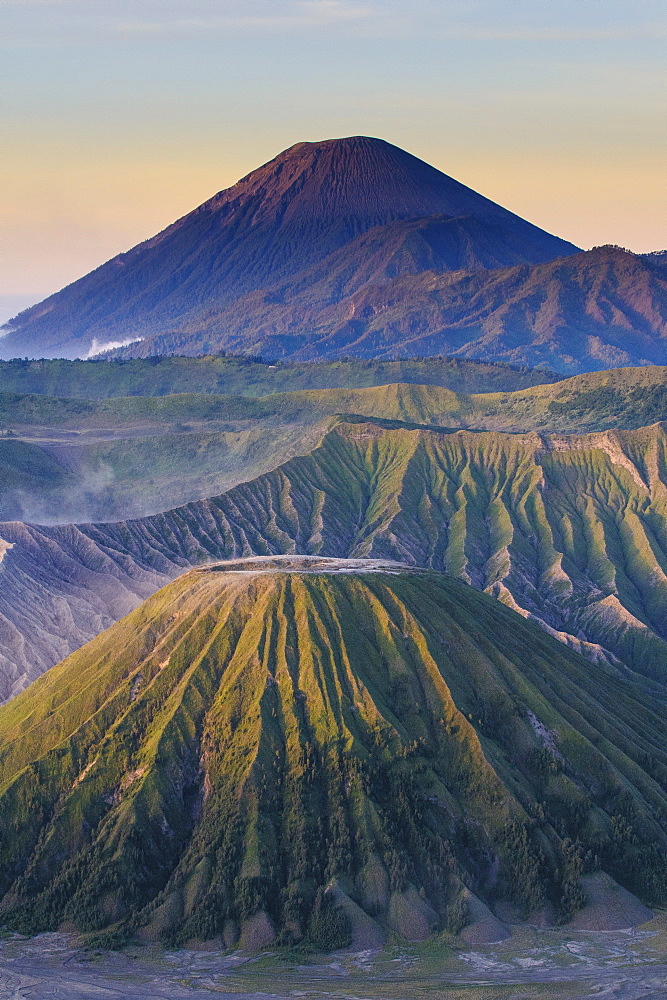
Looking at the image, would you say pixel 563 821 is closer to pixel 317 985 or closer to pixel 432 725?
pixel 432 725

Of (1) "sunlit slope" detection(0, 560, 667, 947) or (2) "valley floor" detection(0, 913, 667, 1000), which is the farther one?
(1) "sunlit slope" detection(0, 560, 667, 947)

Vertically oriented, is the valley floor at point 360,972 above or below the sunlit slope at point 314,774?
below

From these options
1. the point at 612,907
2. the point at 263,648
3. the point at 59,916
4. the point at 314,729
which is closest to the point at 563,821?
the point at 612,907

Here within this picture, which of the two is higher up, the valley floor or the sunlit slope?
the sunlit slope

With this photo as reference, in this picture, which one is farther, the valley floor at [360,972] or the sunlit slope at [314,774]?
the sunlit slope at [314,774]
